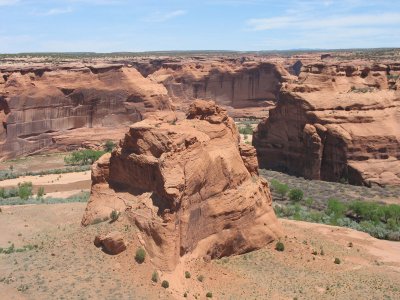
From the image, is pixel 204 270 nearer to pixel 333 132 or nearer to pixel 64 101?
pixel 333 132

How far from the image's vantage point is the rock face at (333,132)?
187 ft

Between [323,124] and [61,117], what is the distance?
40.3m

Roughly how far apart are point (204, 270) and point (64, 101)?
181 feet

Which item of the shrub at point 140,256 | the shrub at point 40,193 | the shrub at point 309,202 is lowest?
the shrub at point 40,193

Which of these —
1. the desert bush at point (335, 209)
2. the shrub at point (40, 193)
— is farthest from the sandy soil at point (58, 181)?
the desert bush at point (335, 209)

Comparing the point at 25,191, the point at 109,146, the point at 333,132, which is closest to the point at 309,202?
the point at 333,132

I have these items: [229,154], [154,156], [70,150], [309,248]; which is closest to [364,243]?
[309,248]

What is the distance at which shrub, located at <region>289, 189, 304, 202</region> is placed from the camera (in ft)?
166

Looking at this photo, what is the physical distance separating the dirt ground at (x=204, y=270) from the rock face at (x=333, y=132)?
68.7 ft

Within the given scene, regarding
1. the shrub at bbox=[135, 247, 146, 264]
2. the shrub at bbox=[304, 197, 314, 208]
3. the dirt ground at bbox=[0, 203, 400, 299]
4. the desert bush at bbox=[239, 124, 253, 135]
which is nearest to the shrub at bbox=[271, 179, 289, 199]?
the shrub at bbox=[304, 197, 314, 208]

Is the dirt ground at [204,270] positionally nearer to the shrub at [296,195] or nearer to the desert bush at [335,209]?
the desert bush at [335,209]

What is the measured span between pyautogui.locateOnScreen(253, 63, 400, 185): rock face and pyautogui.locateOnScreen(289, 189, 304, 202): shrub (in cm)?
922

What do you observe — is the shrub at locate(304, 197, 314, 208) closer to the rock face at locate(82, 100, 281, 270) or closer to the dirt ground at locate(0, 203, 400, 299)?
the dirt ground at locate(0, 203, 400, 299)

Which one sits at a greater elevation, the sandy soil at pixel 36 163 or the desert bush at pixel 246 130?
the desert bush at pixel 246 130
